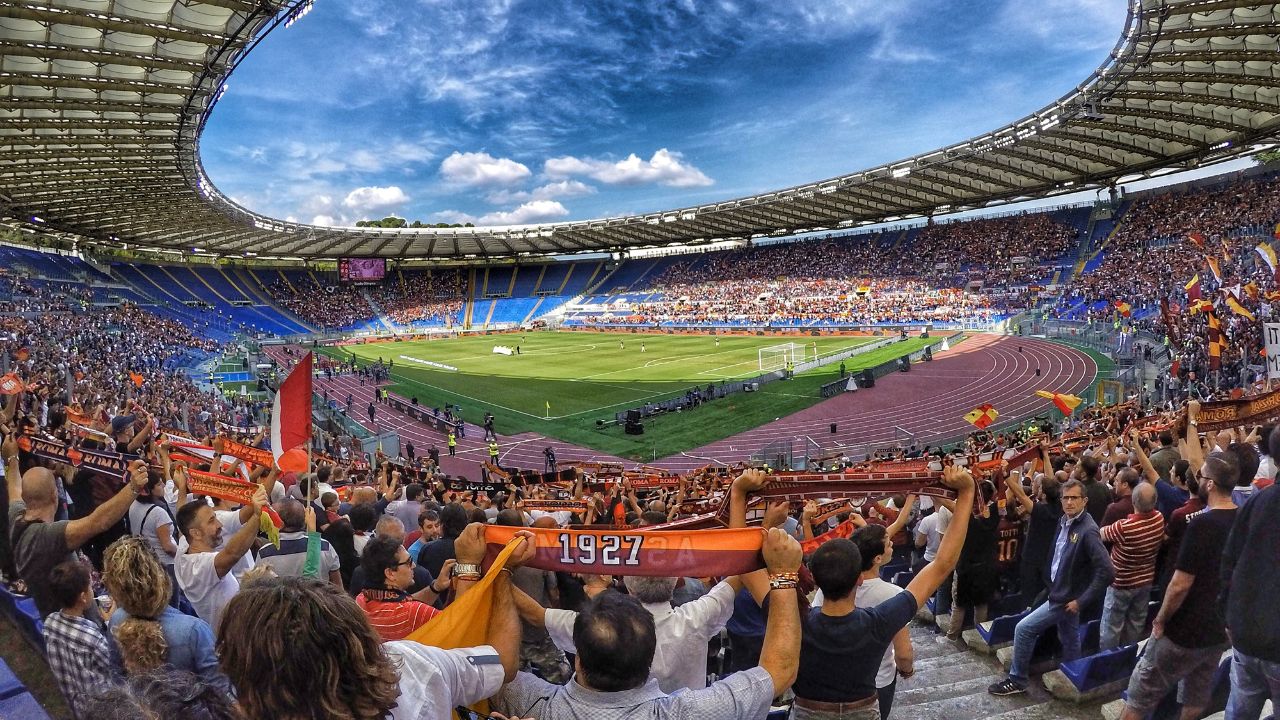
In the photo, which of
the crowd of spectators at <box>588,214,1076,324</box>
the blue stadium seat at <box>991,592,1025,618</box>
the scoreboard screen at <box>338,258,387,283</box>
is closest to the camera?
the blue stadium seat at <box>991,592,1025,618</box>

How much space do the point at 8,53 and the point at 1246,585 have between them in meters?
26.9

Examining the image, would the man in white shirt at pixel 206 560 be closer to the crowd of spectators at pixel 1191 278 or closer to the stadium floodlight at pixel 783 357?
the crowd of spectators at pixel 1191 278

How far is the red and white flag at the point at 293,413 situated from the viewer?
6223mm

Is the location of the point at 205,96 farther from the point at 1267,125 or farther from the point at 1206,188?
the point at 1206,188

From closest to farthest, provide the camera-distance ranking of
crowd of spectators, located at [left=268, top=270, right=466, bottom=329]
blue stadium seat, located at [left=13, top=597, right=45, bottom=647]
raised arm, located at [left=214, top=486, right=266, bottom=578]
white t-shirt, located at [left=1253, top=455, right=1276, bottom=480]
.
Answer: raised arm, located at [left=214, top=486, right=266, bottom=578], blue stadium seat, located at [left=13, top=597, right=45, bottom=647], white t-shirt, located at [left=1253, top=455, right=1276, bottom=480], crowd of spectators, located at [left=268, top=270, right=466, bottom=329]

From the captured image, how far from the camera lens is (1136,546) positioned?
17.5ft

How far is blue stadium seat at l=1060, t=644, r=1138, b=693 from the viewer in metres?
5.11

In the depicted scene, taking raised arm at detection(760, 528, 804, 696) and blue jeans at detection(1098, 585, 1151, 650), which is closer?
raised arm at detection(760, 528, 804, 696)

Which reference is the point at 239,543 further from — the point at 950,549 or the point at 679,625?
the point at 950,549

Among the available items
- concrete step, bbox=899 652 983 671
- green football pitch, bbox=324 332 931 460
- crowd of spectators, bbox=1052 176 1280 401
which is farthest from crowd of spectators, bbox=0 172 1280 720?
green football pitch, bbox=324 332 931 460

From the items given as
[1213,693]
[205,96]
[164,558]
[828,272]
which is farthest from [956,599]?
[828,272]

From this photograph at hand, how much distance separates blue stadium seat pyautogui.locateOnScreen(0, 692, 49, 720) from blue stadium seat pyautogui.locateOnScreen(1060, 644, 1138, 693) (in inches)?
249

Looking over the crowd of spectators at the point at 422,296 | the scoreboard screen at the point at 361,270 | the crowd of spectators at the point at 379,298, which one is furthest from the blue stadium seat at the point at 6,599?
the scoreboard screen at the point at 361,270

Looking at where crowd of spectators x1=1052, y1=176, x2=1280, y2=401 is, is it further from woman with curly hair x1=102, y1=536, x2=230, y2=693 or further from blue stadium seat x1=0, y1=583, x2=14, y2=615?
blue stadium seat x1=0, y1=583, x2=14, y2=615
